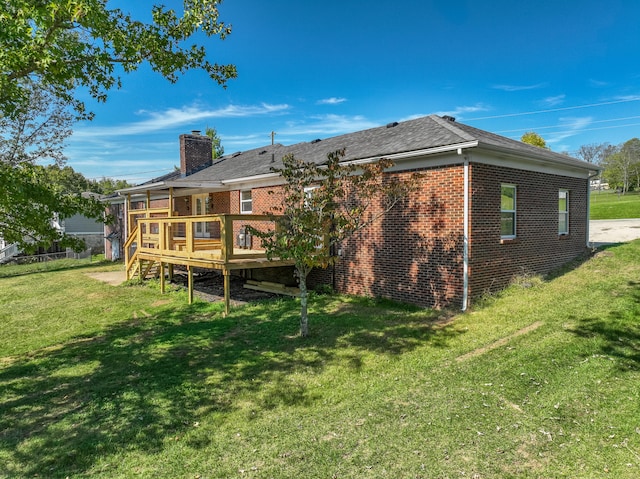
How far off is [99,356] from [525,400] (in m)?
7.07

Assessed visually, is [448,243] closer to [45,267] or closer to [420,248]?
[420,248]

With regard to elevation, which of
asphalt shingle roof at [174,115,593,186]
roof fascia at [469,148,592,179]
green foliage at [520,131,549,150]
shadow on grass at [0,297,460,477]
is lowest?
shadow on grass at [0,297,460,477]

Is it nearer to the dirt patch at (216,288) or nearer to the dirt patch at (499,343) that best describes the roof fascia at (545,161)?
the dirt patch at (499,343)

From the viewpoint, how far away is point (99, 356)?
24.7ft

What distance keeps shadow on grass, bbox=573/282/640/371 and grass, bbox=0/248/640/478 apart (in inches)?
1.6

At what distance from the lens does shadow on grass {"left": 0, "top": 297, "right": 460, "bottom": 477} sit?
450 cm

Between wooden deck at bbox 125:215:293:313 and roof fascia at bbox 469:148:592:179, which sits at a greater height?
roof fascia at bbox 469:148:592:179

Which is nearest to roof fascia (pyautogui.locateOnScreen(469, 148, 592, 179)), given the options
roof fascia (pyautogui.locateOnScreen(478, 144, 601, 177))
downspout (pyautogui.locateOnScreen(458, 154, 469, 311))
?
roof fascia (pyautogui.locateOnScreen(478, 144, 601, 177))

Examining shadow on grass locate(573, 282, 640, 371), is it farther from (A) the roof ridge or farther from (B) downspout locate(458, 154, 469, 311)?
(A) the roof ridge

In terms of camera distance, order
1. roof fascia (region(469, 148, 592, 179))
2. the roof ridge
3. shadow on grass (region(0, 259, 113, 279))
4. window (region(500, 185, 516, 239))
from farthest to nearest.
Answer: shadow on grass (region(0, 259, 113, 279))
window (region(500, 185, 516, 239))
roof fascia (region(469, 148, 592, 179))
the roof ridge

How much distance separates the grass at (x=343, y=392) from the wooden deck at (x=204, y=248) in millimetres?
1403

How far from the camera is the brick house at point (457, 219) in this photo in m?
9.12

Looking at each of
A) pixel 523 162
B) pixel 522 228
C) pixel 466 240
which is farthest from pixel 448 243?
pixel 523 162

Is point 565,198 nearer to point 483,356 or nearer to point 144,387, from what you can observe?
point 483,356
